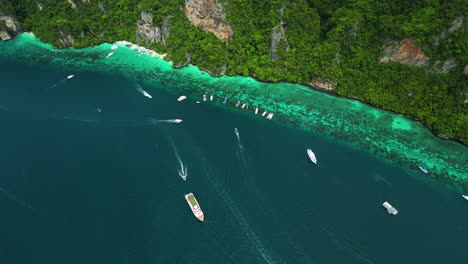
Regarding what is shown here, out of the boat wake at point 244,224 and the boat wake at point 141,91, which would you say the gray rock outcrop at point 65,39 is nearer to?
the boat wake at point 141,91

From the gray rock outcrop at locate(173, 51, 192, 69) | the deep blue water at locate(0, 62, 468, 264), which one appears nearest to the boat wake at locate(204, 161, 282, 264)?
the deep blue water at locate(0, 62, 468, 264)

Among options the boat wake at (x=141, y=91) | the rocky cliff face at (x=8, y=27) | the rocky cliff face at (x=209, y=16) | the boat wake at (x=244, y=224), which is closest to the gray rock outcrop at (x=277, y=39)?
the rocky cliff face at (x=209, y=16)

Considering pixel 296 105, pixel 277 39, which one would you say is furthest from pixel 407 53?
pixel 277 39

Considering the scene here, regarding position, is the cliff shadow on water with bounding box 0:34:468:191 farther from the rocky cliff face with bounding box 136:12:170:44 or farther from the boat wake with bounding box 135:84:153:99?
the rocky cliff face with bounding box 136:12:170:44

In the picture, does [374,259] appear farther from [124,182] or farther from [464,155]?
[124,182]

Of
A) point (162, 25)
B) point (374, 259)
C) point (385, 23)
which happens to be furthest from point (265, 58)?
point (374, 259)

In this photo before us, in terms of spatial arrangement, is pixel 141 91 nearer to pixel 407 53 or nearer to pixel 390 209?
pixel 390 209
